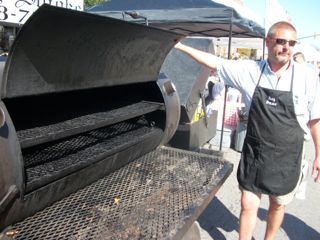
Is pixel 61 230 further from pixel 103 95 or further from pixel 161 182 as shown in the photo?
pixel 103 95

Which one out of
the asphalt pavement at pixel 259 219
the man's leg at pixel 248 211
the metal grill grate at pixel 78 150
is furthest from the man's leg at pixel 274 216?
the metal grill grate at pixel 78 150

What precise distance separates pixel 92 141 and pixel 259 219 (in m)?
2.33

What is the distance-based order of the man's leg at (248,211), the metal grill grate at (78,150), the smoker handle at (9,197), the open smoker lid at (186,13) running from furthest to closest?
the open smoker lid at (186,13), the man's leg at (248,211), the metal grill grate at (78,150), the smoker handle at (9,197)

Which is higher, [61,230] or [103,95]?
[103,95]

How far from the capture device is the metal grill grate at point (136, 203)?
62.3 inches

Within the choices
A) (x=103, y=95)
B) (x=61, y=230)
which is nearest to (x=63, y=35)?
(x=61, y=230)

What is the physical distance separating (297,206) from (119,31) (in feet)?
11.2

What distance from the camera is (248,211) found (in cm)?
290

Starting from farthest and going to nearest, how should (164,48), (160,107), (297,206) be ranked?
1. (297,206)
2. (160,107)
3. (164,48)

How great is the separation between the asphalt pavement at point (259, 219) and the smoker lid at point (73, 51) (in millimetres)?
2053

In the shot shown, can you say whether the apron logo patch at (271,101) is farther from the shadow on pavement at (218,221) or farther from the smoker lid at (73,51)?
the shadow on pavement at (218,221)

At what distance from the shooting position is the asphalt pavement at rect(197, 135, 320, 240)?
11.8ft

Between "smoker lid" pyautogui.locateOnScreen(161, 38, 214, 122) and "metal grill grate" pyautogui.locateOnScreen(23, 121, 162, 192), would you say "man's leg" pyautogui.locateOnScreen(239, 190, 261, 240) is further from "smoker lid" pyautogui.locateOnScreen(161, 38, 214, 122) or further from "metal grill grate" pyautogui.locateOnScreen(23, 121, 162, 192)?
"smoker lid" pyautogui.locateOnScreen(161, 38, 214, 122)

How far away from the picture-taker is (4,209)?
1369 mm
